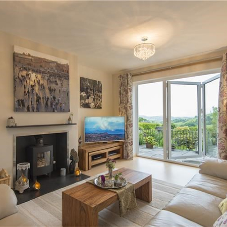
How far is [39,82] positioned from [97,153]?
6.64 feet

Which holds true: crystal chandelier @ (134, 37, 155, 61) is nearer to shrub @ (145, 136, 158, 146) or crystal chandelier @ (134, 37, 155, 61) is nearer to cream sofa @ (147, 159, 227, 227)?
cream sofa @ (147, 159, 227, 227)

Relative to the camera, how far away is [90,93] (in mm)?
4395

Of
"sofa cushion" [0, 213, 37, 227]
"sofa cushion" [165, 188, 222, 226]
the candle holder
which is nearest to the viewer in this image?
"sofa cushion" [0, 213, 37, 227]

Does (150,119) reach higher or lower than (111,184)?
higher

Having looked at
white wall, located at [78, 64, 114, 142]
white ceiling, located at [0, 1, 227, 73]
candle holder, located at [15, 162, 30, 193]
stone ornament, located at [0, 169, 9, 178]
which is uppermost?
white ceiling, located at [0, 1, 227, 73]

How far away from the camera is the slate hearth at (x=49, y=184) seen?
242 cm

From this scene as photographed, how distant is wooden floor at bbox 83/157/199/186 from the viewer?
3111 millimetres

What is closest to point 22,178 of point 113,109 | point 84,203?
point 84,203

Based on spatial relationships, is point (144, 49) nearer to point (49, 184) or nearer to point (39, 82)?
point (39, 82)

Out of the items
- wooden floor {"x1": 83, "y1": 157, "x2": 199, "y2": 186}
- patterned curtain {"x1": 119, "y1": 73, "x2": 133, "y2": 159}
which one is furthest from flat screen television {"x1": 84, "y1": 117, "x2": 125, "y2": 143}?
wooden floor {"x1": 83, "y1": 157, "x2": 199, "y2": 186}

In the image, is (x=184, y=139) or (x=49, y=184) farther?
(x=184, y=139)

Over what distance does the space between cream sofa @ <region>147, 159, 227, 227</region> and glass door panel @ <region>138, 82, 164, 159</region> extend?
2.31 metres

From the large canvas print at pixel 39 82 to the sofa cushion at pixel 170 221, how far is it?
2524 millimetres

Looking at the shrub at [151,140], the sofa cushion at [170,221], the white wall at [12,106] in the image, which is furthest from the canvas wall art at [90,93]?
the sofa cushion at [170,221]
